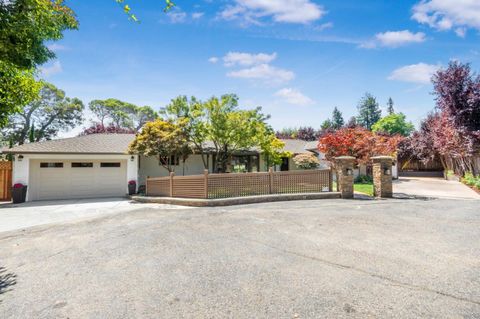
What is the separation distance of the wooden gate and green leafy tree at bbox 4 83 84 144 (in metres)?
20.5

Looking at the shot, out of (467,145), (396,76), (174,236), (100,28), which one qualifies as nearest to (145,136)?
(100,28)

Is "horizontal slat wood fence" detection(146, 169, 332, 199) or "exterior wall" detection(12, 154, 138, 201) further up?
"exterior wall" detection(12, 154, 138, 201)

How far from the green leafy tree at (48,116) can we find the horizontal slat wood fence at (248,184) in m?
29.4

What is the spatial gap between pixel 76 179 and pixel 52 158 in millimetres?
1647

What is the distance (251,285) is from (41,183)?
15117 millimetres

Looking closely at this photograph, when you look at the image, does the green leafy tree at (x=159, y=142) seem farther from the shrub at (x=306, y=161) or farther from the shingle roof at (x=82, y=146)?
the shrub at (x=306, y=161)

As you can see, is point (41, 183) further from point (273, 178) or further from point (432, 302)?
point (432, 302)

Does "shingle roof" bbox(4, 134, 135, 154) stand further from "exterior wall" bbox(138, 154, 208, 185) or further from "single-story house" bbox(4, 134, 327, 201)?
"exterior wall" bbox(138, 154, 208, 185)

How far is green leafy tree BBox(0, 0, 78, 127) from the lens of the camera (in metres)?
5.36

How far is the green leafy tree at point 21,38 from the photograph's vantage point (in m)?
5.36

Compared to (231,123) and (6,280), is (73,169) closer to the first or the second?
(231,123)

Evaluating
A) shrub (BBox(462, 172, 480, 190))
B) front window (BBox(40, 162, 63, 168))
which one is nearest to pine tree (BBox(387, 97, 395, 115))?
shrub (BBox(462, 172, 480, 190))

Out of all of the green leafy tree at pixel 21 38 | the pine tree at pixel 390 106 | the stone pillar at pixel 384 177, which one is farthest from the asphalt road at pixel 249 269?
the pine tree at pixel 390 106

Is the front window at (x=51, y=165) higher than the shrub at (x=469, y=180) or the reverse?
higher
